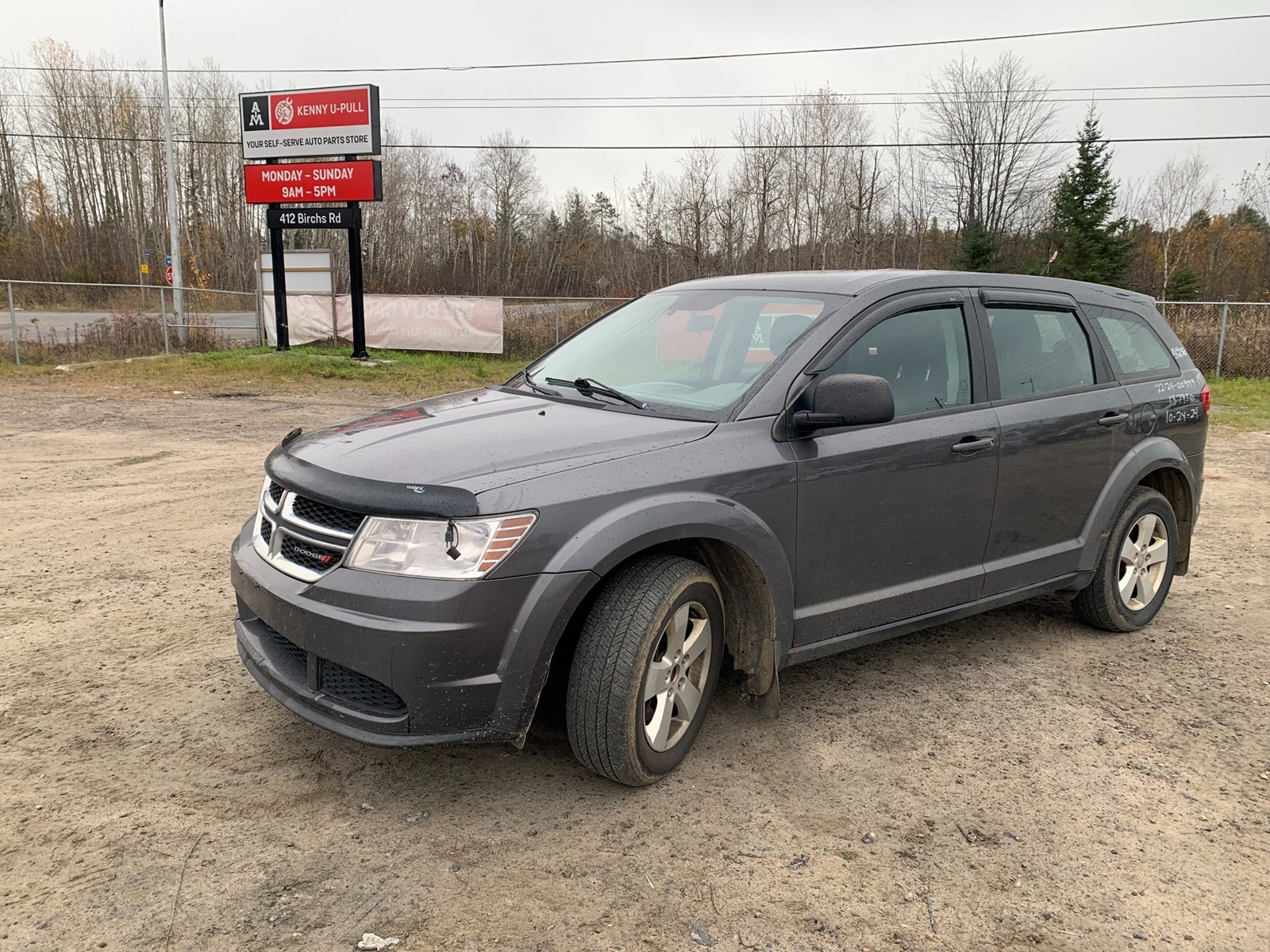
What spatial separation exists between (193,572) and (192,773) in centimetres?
248

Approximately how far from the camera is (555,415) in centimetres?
351

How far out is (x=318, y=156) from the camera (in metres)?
19.5

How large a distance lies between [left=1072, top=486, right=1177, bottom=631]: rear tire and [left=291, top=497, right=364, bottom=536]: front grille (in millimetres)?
3695

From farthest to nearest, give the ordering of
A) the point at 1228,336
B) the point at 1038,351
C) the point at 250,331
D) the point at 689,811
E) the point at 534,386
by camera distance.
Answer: the point at 250,331 < the point at 1228,336 < the point at 1038,351 < the point at 534,386 < the point at 689,811

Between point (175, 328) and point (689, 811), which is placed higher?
point (175, 328)

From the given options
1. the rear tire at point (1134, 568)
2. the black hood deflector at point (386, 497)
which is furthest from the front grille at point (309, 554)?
the rear tire at point (1134, 568)

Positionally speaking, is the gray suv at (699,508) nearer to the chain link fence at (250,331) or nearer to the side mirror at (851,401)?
the side mirror at (851,401)

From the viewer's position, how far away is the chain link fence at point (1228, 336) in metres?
18.5

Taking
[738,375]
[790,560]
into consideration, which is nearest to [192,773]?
[790,560]

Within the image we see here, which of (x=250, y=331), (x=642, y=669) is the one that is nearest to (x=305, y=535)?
(x=642, y=669)

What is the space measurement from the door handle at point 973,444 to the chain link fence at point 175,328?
1438 cm

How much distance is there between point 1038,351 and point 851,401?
1.66 meters

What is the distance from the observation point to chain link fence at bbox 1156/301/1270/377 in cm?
1850

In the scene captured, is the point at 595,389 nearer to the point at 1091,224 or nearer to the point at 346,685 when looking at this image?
the point at 346,685
